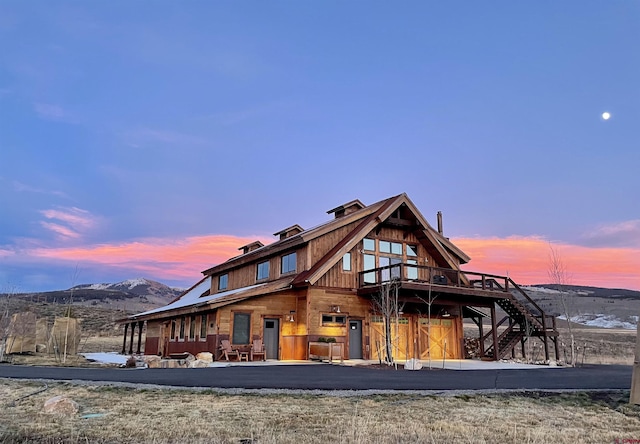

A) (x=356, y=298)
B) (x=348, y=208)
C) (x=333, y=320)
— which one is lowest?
(x=333, y=320)

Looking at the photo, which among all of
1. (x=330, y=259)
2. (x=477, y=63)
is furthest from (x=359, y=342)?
(x=477, y=63)

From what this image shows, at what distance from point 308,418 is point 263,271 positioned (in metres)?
19.7

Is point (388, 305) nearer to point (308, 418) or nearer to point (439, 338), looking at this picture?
point (439, 338)

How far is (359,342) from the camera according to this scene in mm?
23297

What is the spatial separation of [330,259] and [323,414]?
576 inches

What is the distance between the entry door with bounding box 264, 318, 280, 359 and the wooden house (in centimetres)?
5

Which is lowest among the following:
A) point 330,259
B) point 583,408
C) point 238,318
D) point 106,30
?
point 583,408

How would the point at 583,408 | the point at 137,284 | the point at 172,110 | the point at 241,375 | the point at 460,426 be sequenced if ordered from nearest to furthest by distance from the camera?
the point at 460,426 → the point at 583,408 → the point at 241,375 → the point at 172,110 → the point at 137,284

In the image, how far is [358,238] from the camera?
928 inches

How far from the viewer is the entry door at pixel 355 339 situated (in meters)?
23.1

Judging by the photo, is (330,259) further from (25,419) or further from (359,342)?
(25,419)

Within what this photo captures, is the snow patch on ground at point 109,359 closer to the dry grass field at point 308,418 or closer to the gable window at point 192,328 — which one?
the gable window at point 192,328

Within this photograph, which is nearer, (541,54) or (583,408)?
(583,408)

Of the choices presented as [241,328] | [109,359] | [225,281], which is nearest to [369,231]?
[241,328]
